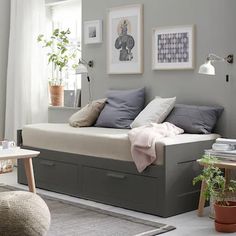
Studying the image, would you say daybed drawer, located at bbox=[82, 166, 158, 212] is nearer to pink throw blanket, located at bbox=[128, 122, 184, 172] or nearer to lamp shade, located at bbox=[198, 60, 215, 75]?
pink throw blanket, located at bbox=[128, 122, 184, 172]

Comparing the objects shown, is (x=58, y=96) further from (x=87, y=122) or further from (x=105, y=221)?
(x=105, y=221)

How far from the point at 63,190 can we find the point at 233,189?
5.51 feet

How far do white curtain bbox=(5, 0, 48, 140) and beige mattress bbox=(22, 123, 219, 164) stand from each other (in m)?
1.12

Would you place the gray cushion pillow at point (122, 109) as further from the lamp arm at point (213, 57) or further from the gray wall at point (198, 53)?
the lamp arm at point (213, 57)

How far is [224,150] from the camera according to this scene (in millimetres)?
4012

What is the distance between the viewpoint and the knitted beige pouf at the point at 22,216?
298cm

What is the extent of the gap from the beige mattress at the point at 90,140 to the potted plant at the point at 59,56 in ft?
3.64

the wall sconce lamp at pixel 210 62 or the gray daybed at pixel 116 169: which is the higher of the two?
the wall sconce lamp at pixel 210 62

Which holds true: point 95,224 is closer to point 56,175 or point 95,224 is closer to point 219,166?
point 219,166

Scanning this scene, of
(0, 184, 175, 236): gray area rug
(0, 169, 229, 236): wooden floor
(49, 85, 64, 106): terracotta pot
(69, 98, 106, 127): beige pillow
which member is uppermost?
(49, 85, 64, 106): terracotta pot

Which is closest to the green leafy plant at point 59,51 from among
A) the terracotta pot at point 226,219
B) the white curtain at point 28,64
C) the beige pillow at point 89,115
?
the white curtain at point 28,64

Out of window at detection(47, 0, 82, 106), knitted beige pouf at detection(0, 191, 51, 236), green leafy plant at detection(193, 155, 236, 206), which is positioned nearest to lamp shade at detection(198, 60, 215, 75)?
green leafy plant at detection(193, 155, 236, 206)

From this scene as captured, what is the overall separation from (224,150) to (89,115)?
5.29ft

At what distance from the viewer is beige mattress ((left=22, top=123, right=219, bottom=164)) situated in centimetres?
425
